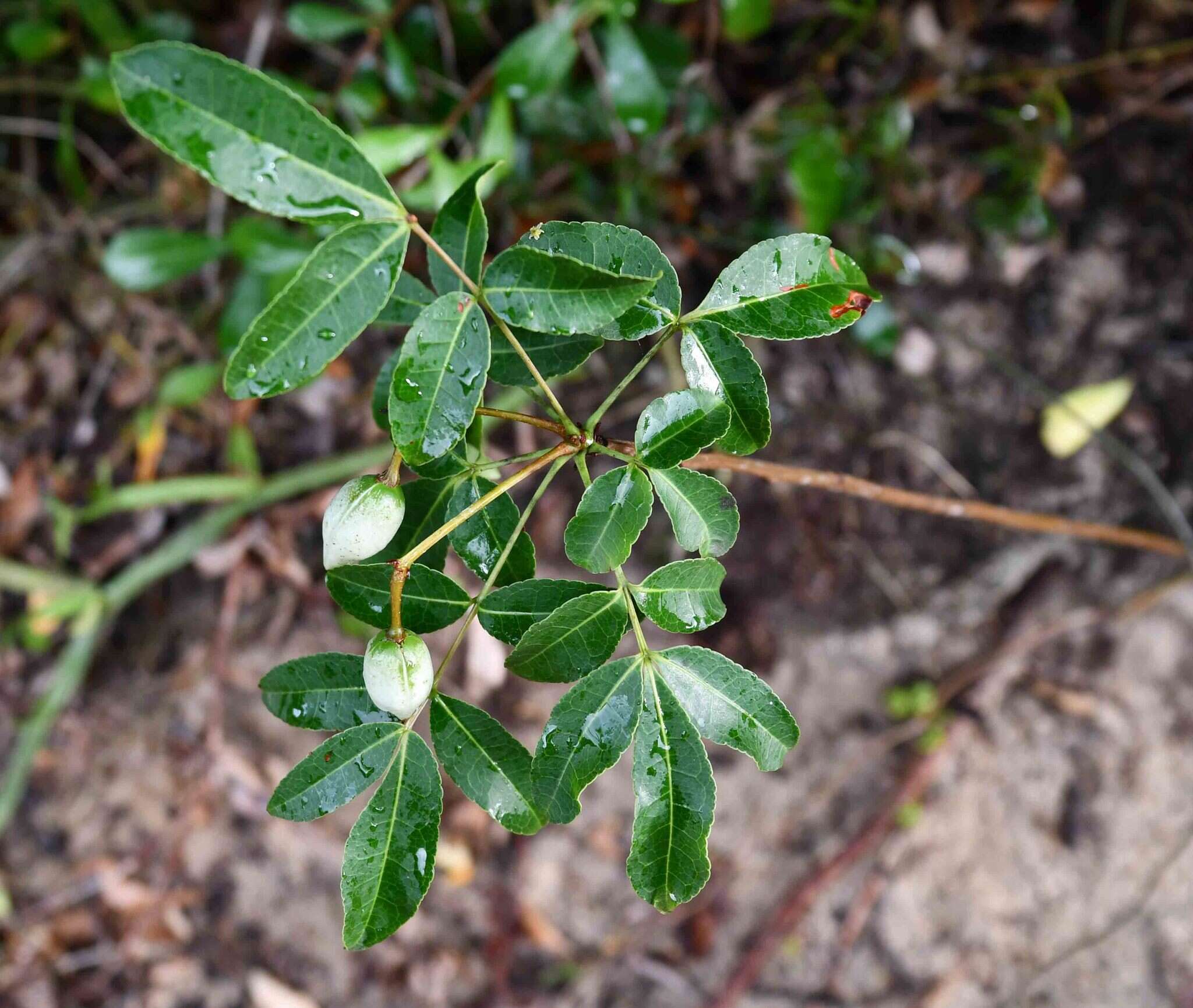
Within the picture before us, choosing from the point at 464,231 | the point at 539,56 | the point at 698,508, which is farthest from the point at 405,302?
the point at 539,56

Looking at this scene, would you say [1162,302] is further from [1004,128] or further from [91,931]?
[91,931]

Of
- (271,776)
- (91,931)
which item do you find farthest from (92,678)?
(91,931)

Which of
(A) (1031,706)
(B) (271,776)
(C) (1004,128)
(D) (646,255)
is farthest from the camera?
(B) (271,776)

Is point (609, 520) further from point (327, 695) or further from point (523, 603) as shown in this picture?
point (327, 695)

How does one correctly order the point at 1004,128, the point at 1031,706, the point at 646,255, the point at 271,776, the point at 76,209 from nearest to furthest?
the point at 646,255 → the point at 1004,128 → the point at 1031,706 → the point at 76,209 → the point at 271,776

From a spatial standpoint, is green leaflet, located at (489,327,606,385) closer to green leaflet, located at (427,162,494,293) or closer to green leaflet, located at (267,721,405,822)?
green leaflet, located at (427,162,494,293)

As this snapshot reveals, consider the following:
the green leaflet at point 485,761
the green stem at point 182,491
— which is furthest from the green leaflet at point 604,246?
the green stem at point 182,491
